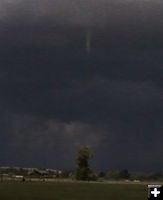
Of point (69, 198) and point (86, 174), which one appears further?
point (86, 174)

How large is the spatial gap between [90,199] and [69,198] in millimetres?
3020

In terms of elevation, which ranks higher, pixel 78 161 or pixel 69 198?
pixel 78 161

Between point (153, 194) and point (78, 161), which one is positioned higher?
point (78, 161)

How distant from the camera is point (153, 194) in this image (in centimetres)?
2072

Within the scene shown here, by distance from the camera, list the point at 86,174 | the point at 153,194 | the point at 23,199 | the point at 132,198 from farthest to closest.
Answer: the point at 86,174, the point at 132,198, the point at 23,199, the point at 153,194

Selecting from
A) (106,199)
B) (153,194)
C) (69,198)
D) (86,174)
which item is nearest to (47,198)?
(69,198)

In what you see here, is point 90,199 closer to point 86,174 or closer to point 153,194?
point 153,194

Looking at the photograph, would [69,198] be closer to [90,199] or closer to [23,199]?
[90,199]

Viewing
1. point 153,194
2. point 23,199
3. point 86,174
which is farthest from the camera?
point 86,174

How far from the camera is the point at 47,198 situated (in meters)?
59.7

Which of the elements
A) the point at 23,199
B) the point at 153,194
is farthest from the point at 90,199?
the point at 153,194

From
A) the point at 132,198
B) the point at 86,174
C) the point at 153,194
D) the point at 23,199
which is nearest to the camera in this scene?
the point at 153,194

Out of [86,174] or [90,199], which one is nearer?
[90,199]

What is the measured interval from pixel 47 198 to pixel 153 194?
4041cm
